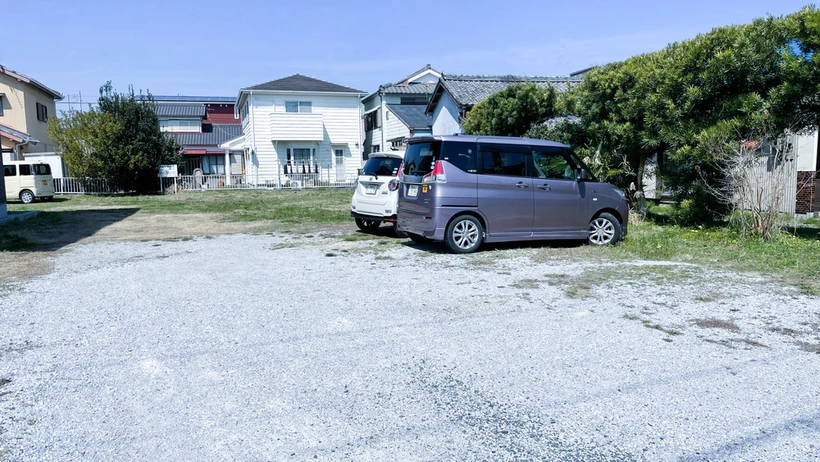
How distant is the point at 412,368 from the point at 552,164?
6.25 meters

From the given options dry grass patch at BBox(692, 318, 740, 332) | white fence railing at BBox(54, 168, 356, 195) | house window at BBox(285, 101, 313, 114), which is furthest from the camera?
house window at BBox(285, 101, 313, 114)

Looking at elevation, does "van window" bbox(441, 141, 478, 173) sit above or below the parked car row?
above

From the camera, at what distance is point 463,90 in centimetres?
2655

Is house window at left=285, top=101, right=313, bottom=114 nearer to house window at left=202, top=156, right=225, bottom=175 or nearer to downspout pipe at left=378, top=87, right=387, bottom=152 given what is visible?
downspout pipe at left=378, top=87, right=387, bottom=152

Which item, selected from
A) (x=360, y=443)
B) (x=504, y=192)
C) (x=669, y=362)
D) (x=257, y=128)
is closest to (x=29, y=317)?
(x=360, y=443)

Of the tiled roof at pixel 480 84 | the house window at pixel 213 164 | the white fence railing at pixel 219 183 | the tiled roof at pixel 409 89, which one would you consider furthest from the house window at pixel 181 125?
the tiled roof at pixel 480 84

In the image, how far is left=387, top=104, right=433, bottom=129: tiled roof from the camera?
3316cm

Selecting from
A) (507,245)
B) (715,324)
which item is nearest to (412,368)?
(715,324)

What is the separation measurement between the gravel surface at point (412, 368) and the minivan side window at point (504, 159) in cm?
229

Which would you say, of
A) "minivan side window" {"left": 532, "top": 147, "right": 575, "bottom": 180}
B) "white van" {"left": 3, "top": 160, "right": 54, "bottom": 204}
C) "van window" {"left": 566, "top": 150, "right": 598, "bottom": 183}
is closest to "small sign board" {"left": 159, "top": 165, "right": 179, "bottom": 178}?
"white van" {"left": 3, "top": 160, "right": 54, "bottom": 204}

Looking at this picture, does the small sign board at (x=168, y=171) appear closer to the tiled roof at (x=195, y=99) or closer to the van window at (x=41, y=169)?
the van window at (x=41, y=169)

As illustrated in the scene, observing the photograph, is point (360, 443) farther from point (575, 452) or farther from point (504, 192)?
point (504, 192)

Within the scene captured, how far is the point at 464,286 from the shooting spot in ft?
23.0

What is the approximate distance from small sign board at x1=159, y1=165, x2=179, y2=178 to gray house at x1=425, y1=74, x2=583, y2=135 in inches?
514
